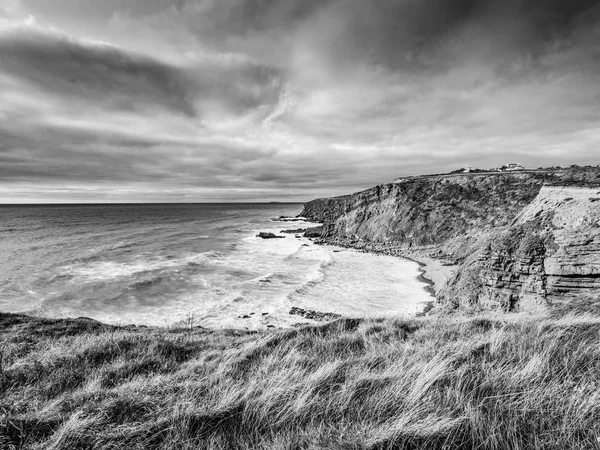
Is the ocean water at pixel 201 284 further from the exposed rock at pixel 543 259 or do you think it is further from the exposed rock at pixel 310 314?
the exposed rock at pixel 543 259

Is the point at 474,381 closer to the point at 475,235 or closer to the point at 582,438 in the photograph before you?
the point at 582,438

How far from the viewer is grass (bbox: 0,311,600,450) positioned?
2805 mm

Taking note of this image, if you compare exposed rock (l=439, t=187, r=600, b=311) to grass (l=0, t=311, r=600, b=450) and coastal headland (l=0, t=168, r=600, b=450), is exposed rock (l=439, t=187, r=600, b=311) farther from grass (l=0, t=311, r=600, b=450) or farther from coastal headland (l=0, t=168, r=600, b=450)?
grass (l=0, t=311, r=600, b=450)

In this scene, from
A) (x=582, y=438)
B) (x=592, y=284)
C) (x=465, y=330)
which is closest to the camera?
(x=582, y=438)

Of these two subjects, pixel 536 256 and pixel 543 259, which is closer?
pixel 543 259

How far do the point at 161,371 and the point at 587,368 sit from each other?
7.49 meters

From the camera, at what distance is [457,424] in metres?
2.92

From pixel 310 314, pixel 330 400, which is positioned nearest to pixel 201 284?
pixel 310 314

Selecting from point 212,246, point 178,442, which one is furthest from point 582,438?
point 212,246

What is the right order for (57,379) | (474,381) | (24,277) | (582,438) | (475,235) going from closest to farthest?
(582,438), (474,381), (57,379), (24,277), (475,235)

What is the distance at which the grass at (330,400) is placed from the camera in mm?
2805

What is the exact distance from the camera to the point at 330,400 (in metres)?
3.50

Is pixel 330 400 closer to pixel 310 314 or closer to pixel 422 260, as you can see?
pixel 310 314

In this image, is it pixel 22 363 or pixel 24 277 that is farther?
pixel 24 277
